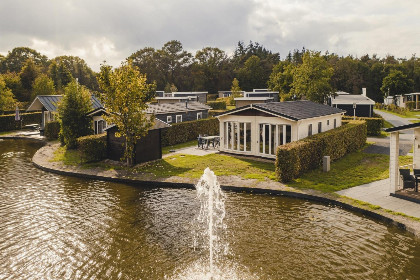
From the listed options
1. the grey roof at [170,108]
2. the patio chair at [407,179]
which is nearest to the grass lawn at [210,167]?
the patio chair at [407,179]

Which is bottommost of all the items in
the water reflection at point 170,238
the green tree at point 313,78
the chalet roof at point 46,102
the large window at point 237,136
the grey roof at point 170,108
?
the water reflection at point 170,238

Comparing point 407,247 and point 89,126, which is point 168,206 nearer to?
point 407,247

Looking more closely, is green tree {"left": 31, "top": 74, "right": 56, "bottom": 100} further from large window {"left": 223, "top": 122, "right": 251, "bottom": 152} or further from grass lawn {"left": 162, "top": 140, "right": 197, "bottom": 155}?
large window {"left": 223, "top": 122, "right": 251, "bottom": 152}

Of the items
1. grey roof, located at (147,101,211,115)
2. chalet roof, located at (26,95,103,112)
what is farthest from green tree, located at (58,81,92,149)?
chalet roof, located at (26,95,103,112)

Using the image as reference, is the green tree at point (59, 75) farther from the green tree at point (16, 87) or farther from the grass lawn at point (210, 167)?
the grass lawn at point (210, 167)

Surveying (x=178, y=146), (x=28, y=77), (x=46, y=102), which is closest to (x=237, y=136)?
(x=178, y=146)
